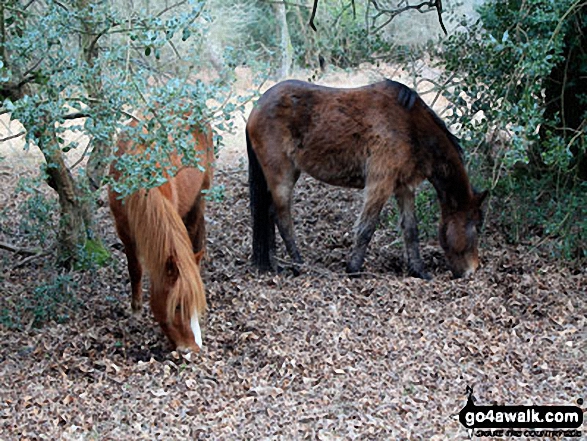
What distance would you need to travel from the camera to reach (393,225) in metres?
7.35

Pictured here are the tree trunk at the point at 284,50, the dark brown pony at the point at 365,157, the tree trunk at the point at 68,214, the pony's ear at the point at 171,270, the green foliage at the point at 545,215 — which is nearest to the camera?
the pony's ear at the point at 171,270

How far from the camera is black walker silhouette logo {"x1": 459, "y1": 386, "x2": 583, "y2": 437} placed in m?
3.67

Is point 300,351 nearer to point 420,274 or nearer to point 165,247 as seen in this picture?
point 165,247

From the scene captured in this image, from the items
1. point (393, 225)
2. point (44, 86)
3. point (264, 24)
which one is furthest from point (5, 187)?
point (264, 24)

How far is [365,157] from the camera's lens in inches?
255

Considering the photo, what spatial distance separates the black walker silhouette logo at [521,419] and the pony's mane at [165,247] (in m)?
1.72

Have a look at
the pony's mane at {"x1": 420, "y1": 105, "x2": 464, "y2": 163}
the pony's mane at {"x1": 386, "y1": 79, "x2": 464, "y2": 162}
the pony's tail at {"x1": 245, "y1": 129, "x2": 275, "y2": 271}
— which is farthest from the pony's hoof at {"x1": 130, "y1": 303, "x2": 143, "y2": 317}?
the pony's mane at {"x1": 420, "y1": 105, "x2": 464, "y2": 163}

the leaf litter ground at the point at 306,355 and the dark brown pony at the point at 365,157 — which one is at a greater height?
the dark brown pony at the point at 365,157

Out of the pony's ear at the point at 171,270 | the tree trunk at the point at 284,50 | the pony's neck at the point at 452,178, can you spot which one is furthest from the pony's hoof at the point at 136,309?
the tree trunk at the point at 284,50

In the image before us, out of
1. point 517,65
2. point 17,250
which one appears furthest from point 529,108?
point 17,250

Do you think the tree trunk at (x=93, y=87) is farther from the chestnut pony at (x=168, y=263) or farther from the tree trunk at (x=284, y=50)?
the tree trunk at (x=284, y=50)

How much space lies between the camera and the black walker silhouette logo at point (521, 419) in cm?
367

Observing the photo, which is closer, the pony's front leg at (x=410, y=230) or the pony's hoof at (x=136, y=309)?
the pony's hoof at (x=136, y=309)

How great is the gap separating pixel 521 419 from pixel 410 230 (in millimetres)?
2851
